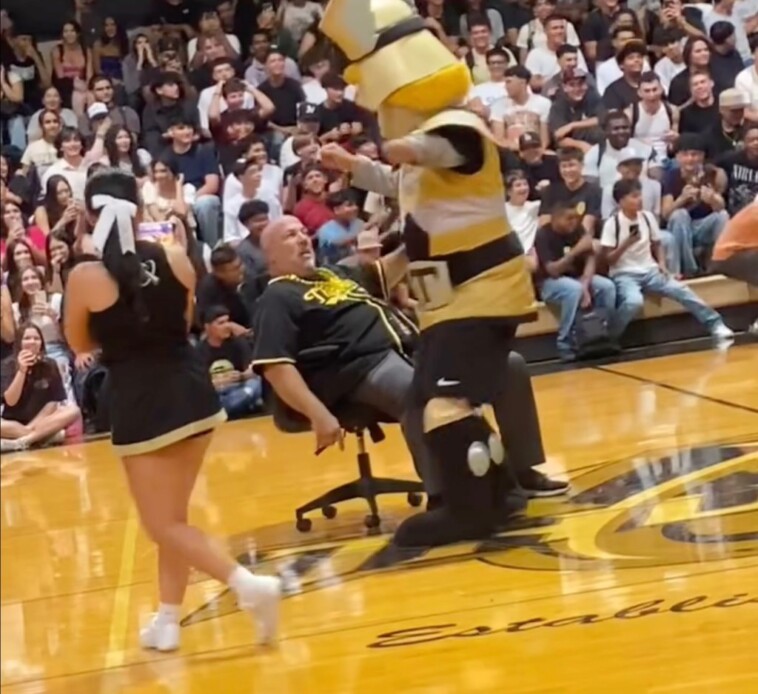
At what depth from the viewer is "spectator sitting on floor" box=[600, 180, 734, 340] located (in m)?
5.06

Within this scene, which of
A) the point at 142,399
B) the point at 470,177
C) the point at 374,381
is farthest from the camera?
the point at 374,381

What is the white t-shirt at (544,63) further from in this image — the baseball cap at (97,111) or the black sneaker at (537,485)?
the baseball cap at (97,111)

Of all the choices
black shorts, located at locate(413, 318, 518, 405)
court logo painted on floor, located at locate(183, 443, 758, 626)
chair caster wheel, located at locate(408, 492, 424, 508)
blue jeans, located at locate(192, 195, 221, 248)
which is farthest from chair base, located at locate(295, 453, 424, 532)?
blue jeans, located at locate(192, 195, 221, 248)

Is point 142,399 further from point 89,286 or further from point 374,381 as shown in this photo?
point 374,381

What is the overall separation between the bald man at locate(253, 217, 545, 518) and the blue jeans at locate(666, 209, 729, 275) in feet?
5.50

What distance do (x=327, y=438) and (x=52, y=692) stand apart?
1.26 meters

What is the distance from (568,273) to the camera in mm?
5195

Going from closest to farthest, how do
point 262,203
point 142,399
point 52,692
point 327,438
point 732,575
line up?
point 52,692, point 142,399, point 732,575, point 327,438, point 262,203

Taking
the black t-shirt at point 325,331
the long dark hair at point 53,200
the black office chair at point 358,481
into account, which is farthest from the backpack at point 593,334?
the long dark hair at point 53,200

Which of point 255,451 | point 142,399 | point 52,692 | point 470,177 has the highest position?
point 470,177

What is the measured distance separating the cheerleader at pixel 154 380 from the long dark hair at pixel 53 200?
1.79 feet

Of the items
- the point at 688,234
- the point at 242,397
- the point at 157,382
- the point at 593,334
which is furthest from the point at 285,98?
the point at 157,382

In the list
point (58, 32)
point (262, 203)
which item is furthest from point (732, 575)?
point (262, 203)

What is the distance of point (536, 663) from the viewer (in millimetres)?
1983
